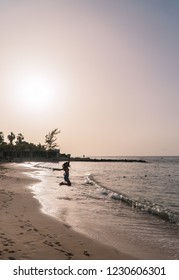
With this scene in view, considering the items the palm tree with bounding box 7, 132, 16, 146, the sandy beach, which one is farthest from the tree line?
the sandy beach

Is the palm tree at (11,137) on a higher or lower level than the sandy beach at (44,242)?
higher

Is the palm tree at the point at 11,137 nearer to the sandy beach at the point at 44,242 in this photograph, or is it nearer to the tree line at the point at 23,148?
the tree line at the point at 23,148

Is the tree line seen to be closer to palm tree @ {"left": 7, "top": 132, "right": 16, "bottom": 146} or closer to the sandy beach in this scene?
palm tree @ {"left": 7, "top": 132, "right": 16, "bottom": 146}

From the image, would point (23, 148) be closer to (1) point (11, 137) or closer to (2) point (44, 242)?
(1) point (11, 137)

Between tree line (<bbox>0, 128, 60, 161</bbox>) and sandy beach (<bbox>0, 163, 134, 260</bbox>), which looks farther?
tree line (<bbox>0, 128, 60, 161</bbox>)

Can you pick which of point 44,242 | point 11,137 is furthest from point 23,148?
point 44,242

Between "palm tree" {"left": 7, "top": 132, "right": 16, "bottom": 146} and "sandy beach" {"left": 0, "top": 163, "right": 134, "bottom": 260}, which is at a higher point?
"palm tree" {"left": 7, "top": 132, "right": 16, "bottom": 146}

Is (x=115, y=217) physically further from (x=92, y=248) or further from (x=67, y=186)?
(x=67, y=186)

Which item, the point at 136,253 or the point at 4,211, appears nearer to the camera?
the point at 136,253

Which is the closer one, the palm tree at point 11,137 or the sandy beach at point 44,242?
the sandy beach at point 44,242

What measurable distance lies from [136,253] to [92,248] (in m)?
1.36

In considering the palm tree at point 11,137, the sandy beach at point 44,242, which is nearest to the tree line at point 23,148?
the palm tree at point 11,137

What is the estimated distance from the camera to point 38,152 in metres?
159
